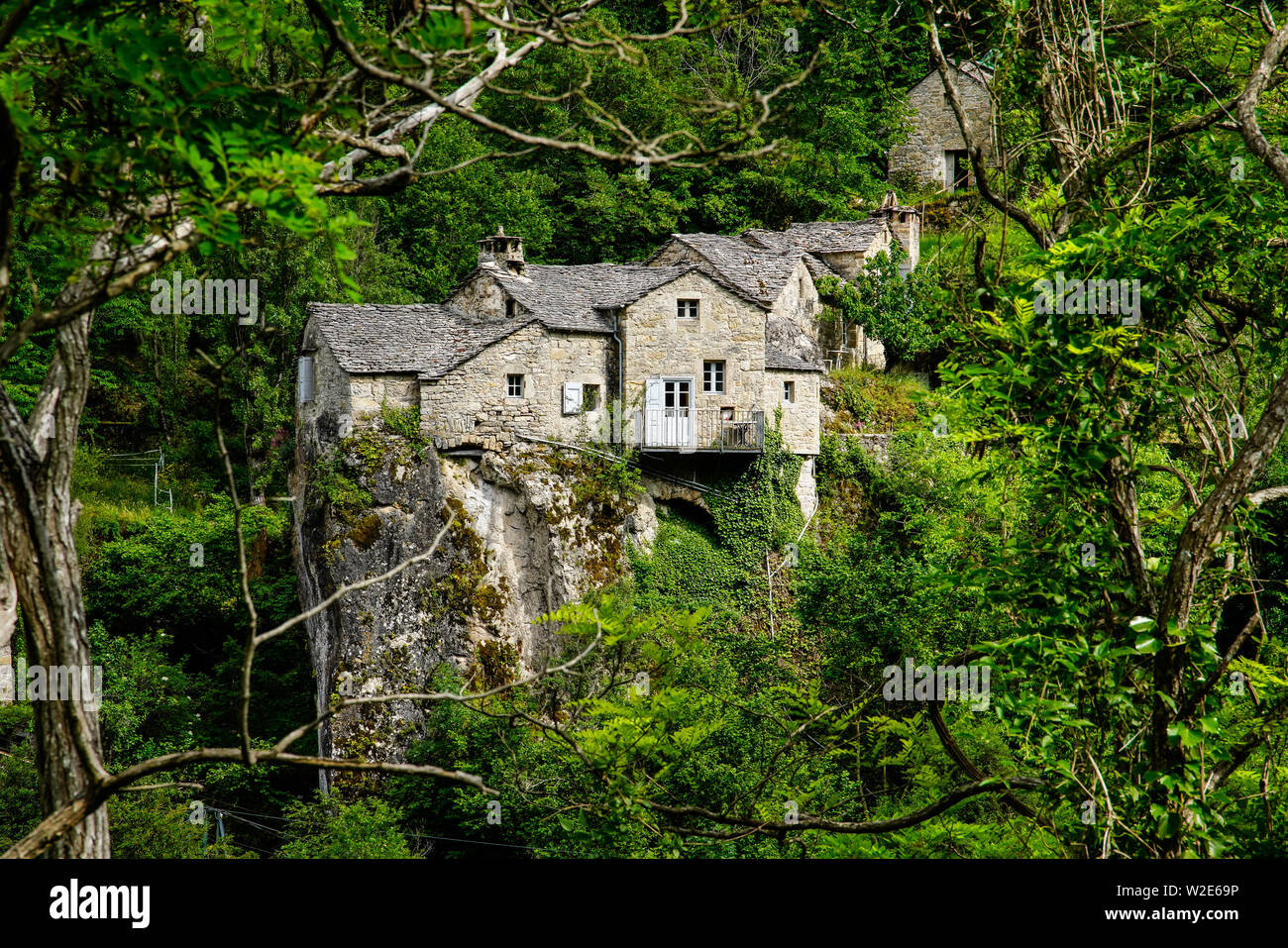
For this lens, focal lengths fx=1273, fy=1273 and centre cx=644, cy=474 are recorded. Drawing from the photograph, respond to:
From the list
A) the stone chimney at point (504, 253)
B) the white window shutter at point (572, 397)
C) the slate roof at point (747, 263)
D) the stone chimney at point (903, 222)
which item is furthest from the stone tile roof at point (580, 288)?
the stone chimney at point (903, 222)

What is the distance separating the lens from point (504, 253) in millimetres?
31750

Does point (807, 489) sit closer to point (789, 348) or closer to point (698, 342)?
point (789, 348)

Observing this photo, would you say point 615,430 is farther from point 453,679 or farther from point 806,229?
point 806,229

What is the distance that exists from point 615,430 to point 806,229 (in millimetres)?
11658

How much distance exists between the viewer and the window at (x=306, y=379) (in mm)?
30297

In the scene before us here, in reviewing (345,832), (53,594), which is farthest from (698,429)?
(53,594)

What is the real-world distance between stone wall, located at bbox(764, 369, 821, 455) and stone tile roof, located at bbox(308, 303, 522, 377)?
6214 millimetres

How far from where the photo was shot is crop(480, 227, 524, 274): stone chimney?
31.5 metres

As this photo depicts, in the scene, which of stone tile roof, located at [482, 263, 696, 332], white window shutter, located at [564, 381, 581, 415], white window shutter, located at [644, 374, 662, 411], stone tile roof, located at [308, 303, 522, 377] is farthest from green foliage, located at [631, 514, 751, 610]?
stone tile roof, located at [308, 303, 522, 377]

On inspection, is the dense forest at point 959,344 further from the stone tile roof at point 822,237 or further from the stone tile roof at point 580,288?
the stone tile roof at point 822,237

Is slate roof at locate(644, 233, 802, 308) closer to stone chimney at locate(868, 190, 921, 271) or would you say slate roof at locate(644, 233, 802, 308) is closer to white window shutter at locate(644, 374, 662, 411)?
white window shutter at locate(644, 374, 662, 411)

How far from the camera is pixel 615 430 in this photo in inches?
1172

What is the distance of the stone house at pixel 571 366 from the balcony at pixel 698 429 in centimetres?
3

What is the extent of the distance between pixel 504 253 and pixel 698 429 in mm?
6805
